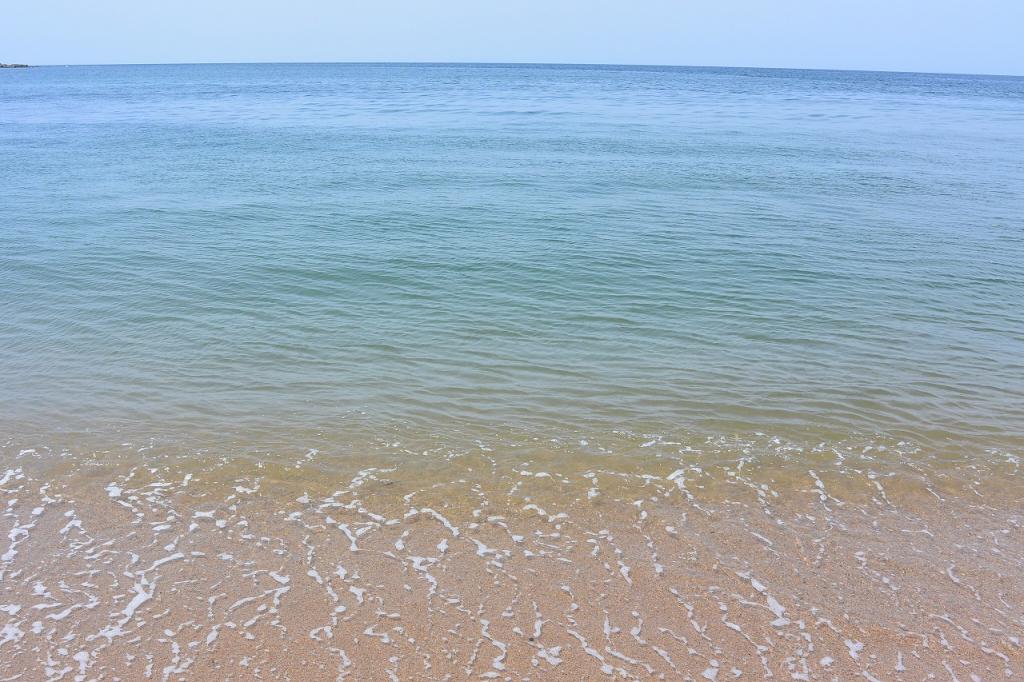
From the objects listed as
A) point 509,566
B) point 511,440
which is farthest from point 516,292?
point 509,566

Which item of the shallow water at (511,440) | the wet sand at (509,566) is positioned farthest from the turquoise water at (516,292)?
the wet sand at (509,566)

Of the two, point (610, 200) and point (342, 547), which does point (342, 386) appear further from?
point (610, 200)

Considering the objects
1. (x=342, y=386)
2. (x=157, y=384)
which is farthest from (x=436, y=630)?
(x=157, y=384)

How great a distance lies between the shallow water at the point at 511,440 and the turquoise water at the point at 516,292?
10 centimetres

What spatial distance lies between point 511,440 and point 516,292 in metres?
6.44

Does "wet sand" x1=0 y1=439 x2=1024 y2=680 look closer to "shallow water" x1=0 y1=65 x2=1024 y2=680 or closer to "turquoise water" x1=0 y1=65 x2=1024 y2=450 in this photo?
"shallow water" x1=0 y1=65 x2=1024 y2=680

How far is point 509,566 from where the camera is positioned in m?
7.26

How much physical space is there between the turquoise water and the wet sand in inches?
45.8

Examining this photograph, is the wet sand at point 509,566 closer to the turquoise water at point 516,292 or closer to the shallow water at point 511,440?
the shallow water at point 511,440

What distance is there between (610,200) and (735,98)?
61895mm

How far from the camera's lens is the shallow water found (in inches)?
254

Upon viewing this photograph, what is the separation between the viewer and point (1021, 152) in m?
36.5

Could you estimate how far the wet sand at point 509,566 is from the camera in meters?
6.16

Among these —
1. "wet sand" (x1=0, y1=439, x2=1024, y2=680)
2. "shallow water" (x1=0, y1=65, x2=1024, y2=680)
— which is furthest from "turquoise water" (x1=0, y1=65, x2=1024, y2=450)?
"wet sand" (x1=0, y1=439, x2=1024, y2=680)
